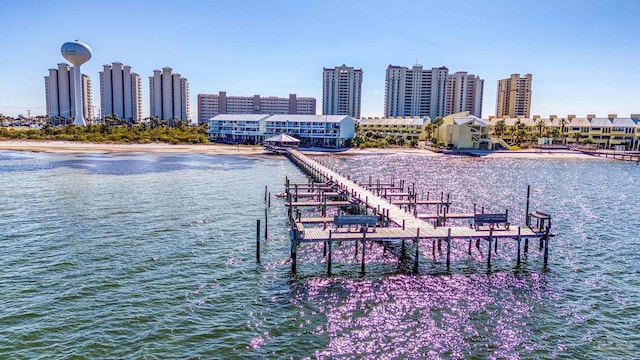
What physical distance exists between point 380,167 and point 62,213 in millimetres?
59708

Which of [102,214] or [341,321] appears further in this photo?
[102,214]

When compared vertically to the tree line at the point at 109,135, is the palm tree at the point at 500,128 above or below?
above

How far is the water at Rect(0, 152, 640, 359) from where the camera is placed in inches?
745

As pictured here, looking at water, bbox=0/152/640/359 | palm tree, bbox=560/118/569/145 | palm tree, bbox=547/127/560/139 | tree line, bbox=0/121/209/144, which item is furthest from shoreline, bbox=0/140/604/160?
water, bbox=0/152/640/359

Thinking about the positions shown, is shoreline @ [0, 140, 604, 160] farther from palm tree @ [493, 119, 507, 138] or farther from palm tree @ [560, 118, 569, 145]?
palm tree @ [493, 119, 507, 138]

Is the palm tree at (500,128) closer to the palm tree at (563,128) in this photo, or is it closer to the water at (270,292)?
the palm tree at (563,128)

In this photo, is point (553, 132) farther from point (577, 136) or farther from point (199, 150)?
point (199, 150)

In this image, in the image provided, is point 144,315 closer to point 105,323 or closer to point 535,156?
point 105,323

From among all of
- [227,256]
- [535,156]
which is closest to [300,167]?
[227,256]

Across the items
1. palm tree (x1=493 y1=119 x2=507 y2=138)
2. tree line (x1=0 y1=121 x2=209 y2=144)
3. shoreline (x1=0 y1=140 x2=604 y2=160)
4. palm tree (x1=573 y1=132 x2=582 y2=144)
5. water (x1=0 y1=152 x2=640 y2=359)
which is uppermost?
palm tree (x1=493 y1=119 x2=507 y2=138)

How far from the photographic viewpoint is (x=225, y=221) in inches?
1529

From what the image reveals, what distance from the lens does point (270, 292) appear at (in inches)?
943

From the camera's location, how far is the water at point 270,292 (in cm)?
1892

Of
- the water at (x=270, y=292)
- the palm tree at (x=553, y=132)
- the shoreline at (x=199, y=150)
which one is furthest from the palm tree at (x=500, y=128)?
the water at (x=270, y=292)
